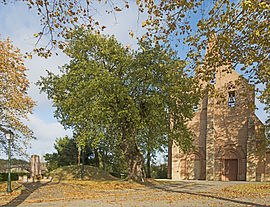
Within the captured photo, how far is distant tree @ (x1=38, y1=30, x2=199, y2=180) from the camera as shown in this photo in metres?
18.2

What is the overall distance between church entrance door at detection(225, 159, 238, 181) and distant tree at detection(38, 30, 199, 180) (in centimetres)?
1472

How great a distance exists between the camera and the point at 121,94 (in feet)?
58.6

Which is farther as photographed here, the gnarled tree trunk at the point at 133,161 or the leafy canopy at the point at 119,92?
the gnarled tree trunk at the point at 133,161

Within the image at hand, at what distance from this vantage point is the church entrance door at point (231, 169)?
33.1 meters

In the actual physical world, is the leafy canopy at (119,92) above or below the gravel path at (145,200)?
above

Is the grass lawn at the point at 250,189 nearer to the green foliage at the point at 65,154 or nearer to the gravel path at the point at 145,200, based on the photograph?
the gravel path at the point at 145,200

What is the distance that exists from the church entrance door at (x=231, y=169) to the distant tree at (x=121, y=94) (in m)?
14.7

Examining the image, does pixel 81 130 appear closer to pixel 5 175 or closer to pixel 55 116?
pixel 55 116

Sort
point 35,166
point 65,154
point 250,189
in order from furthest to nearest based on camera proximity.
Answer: point 65,154 → point 35,166 → point 250,189

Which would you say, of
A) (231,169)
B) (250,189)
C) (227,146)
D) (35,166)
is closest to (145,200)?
(250,189)

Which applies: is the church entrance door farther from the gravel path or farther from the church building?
the gravel path

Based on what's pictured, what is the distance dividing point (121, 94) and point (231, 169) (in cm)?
2265

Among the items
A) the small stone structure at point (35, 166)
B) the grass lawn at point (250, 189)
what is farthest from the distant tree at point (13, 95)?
the grass lawn at point (250, 189)

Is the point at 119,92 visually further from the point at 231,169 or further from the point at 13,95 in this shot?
the point at 231,169
